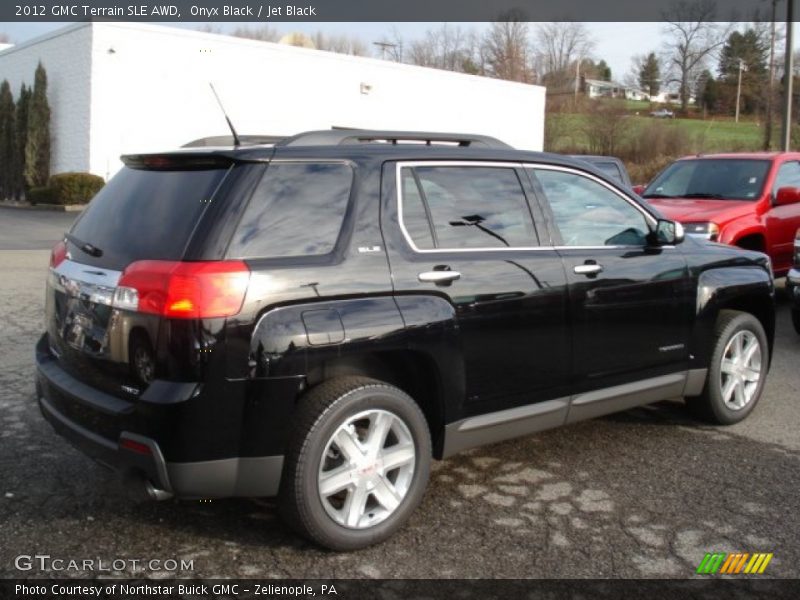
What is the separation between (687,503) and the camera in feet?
13.5

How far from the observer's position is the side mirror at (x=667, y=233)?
16.1 feet

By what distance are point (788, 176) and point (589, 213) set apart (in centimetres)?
647

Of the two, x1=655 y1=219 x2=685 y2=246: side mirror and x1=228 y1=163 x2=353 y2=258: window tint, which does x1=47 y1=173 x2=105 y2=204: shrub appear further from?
x1=228 y1=163 x2=353 y2=258: window tint

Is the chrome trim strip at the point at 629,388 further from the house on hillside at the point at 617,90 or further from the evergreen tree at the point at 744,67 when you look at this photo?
the house on hillside at the point at 617,90

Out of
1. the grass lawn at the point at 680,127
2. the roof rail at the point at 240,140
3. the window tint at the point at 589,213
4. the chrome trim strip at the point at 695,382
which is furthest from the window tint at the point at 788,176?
the grass lawn at the point at 680,127

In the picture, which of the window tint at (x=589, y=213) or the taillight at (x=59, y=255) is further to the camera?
the window tint at (x=589, y=213)

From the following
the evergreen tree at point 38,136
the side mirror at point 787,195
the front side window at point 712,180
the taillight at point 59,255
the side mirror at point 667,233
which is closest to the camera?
the taillight at point 59,255

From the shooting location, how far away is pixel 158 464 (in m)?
3.22

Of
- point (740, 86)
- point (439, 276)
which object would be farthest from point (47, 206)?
point (740, 86)

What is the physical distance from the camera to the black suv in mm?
3258

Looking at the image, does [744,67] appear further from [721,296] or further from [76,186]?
[721,296]

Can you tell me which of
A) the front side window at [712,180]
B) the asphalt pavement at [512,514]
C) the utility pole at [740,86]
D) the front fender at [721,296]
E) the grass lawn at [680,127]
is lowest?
the asphalt pavement at [512,514]

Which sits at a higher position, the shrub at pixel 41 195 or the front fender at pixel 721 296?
the shrub at pixel 41 195

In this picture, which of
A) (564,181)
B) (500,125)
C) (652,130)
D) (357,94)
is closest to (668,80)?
(652,130)
